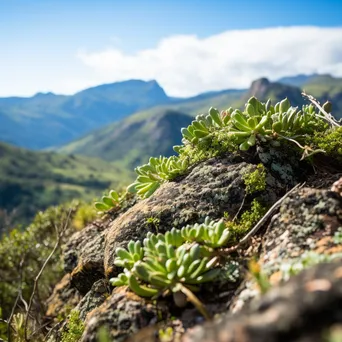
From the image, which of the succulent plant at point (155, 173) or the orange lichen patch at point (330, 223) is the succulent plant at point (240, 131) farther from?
the orange lichen patch at point (330, 223)

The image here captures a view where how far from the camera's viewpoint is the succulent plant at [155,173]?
23.2 feet

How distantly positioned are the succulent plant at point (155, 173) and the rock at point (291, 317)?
4.61 metres

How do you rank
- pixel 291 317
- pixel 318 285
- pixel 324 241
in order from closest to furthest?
pixel 291 317 < pixel 318 285 < pixel 324 241

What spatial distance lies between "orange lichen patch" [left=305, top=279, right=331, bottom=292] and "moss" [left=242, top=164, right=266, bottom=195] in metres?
3.38

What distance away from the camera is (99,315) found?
4.32 meters

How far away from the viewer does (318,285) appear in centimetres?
246

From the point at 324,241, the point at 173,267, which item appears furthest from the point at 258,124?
the point at 173,267

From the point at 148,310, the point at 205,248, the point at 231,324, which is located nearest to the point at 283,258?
the point at 205,248

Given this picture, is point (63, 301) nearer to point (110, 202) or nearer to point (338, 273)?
A: point (110, 202)

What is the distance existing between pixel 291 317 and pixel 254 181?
374cm

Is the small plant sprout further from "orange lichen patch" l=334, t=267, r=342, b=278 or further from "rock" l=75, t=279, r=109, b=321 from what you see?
"orange lichen patch" l=334, t=267, r=342, b=278

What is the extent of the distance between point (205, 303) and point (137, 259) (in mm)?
994

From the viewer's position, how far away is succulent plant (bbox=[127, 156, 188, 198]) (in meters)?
7.07

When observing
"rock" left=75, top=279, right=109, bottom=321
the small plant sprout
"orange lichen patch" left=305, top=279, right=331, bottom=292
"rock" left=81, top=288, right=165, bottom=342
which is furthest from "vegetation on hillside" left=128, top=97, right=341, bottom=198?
"orange lichen patch" left=305, top=279, right=331, bottom=292
